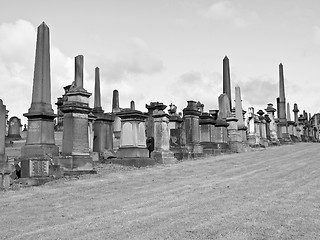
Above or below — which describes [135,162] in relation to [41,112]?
below

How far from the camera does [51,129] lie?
11.0 meters

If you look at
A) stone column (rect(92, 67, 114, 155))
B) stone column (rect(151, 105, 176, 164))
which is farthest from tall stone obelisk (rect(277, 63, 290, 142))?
stone column (rect(92, 67, 114, 155))

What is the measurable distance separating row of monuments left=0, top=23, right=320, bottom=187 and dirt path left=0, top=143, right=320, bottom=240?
1.05 m

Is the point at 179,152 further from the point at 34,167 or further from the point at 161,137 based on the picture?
the point at 34,167

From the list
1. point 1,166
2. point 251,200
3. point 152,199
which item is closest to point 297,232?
point 251,200

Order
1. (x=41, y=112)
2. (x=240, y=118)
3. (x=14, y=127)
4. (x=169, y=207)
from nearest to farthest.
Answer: (x=169, y=207)
(x=41, y=112)
(x=240, y=118)
(x=14, y=127)

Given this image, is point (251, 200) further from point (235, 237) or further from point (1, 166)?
point (1, 166)

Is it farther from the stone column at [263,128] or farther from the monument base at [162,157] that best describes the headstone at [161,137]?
the stone column at [263,128]

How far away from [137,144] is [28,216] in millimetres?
7426

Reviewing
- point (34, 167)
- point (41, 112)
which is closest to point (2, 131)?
point (41, 112)

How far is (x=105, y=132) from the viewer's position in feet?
53.1

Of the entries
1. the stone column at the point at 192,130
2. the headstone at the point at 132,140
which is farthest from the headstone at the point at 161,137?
the stone column at the point at 192,130

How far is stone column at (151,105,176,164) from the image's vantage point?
14.5 m

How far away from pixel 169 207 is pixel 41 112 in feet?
18.8
